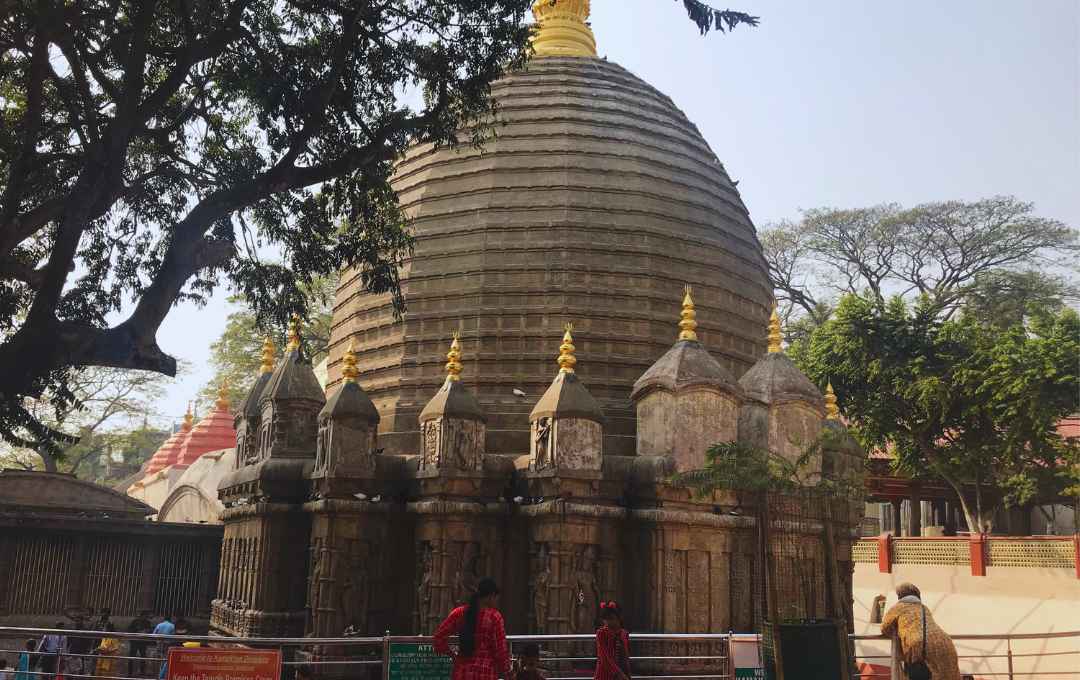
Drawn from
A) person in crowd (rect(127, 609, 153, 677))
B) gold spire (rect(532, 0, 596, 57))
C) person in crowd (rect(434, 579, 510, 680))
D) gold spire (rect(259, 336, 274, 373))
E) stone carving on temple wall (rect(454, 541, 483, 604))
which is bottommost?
person in crowd (rect(127, 609, 153, 677))

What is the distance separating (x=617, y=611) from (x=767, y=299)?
10.8 meters

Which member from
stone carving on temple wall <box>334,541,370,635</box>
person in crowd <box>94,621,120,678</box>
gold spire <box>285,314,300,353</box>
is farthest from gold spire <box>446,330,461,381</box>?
person in crowd <box>94,621,120,678</box>

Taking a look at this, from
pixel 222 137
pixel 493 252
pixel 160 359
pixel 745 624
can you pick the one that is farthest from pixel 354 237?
pixel 745 624

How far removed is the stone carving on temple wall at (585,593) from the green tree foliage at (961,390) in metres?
12.8

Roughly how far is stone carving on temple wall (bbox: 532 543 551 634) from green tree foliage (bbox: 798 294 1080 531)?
522 inches

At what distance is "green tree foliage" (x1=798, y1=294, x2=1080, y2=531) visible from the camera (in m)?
20.7

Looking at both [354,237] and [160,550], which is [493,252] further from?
[160,550]

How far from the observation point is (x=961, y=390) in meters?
22.2

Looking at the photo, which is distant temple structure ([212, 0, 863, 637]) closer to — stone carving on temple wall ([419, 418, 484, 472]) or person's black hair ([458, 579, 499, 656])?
stone carving on temple wall ([419, 418, 484, 472])

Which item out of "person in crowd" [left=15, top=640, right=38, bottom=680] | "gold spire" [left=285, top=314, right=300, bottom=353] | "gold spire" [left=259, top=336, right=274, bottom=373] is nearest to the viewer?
"person in crowd" [left=15, top=640, right=38, bottom=680]

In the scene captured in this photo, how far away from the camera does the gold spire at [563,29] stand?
61.1ft

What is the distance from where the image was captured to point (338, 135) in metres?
9.53

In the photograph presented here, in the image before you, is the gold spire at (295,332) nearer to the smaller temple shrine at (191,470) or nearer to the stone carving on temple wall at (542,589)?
the stone carving on temple wall at (542,589)

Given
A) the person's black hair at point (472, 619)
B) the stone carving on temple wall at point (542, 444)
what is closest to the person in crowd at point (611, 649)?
the person's black hair at point (472, 619)
